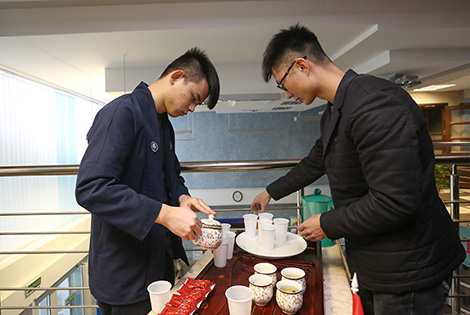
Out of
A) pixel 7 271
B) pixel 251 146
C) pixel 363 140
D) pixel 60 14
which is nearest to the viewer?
pixel 363 140

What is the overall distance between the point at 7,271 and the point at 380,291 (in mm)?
4116

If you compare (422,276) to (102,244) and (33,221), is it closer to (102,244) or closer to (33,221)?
(102,244)

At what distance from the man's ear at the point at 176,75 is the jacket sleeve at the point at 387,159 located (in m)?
0.69

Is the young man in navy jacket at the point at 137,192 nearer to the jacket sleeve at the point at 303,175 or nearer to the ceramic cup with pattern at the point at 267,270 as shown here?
the ceramic cup with pattern at the point at 267,270

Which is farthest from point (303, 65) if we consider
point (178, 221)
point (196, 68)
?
point (178, 221)

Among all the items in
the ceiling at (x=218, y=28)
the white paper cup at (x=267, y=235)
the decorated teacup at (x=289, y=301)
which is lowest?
the decorated teacup at (x=289, y=301)

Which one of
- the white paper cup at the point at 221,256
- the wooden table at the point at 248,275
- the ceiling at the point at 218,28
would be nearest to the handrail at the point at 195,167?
the wooden table at the point at 248,275

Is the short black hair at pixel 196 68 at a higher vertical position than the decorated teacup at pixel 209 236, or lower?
higher

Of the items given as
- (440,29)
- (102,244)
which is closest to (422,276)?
(102,244)

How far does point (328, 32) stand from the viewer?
3182 millimetres

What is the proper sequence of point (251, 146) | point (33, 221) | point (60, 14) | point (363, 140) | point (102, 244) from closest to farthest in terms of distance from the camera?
point (363, 140)
point (102, 244)
point (60, 14)
point (33, 221)
point (251, 146)

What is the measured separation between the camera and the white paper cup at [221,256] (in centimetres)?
112

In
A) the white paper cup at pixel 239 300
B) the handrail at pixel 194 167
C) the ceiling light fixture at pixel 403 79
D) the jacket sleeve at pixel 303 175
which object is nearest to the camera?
the white paper cup at pixel 239 300

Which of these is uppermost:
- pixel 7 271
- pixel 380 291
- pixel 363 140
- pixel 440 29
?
pixel 440 29
